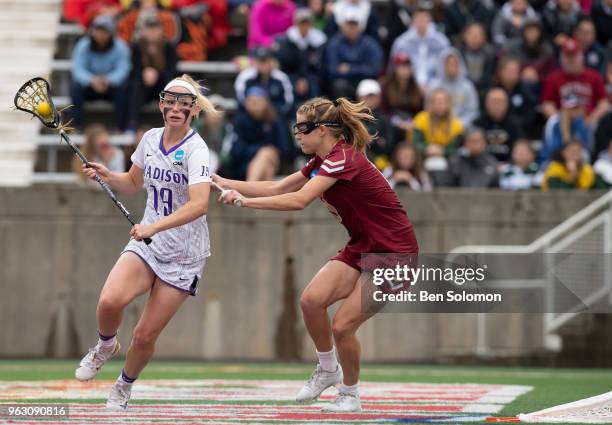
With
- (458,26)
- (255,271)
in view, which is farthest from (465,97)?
(255,271)

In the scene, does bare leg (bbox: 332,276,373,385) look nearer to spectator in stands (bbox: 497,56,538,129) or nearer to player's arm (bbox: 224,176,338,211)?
player's arm (bbox: 224,176,338,211)

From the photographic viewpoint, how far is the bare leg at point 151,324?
8.58 meters

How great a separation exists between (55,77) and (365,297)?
10.5 meters

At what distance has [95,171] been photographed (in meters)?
8.94

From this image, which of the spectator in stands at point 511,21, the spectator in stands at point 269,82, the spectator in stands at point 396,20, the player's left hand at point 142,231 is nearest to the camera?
the player's left hand at point 142,231

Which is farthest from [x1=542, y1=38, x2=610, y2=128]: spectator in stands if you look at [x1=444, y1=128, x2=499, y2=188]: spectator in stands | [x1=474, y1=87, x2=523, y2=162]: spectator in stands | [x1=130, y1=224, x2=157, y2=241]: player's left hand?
[x1=130, y1=224, x2=157, y2=241]: player's left hand

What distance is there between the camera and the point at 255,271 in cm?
1557

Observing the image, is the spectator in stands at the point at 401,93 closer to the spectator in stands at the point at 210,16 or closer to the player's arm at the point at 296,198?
the spectator in stands at the point at 210,16

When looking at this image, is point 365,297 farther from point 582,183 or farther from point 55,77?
point 55,77

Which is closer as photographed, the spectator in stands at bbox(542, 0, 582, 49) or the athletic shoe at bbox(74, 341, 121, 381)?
the athletic shoe at bbox(74, 341, 121, 381)

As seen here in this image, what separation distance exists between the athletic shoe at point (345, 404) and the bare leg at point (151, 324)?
1.23 metres

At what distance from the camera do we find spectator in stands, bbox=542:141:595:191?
15.6 meters

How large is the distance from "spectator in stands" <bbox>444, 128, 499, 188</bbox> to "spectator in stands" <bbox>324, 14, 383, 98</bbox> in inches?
70.6

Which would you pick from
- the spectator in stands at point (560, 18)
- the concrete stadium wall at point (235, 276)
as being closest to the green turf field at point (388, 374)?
the concrete stadium wall at point (235, 276)
